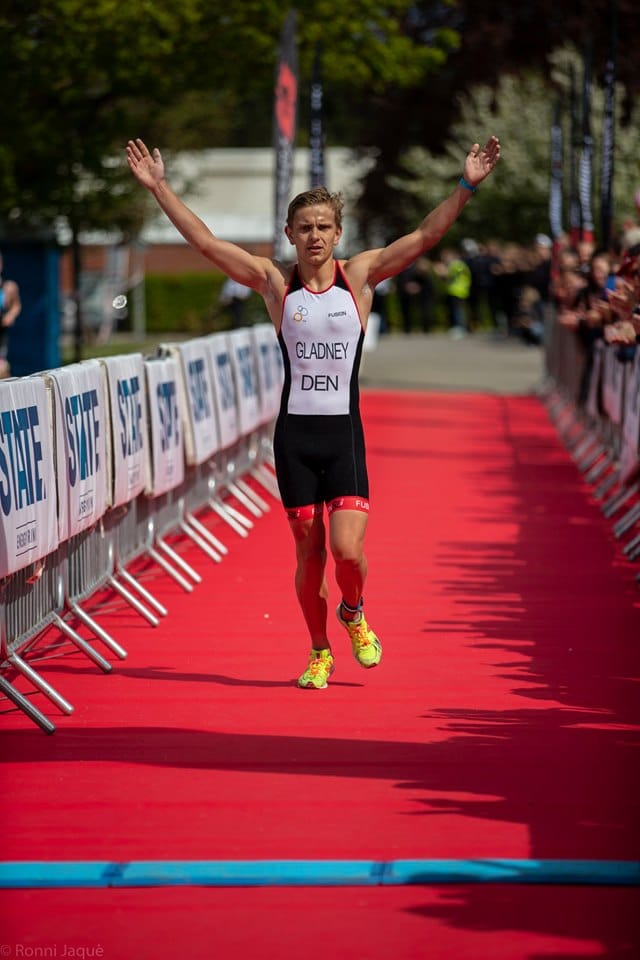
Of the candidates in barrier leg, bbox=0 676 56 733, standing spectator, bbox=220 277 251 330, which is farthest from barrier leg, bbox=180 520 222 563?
standing spectator, bbox=220 277 251 330

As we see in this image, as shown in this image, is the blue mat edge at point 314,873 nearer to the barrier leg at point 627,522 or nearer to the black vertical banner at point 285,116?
the barrier leg at point 627,522

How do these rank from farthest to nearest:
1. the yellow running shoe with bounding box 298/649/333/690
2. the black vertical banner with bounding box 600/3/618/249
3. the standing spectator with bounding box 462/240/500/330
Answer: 1. the standing spectator with bounding box 462/240/500/330
2. the black vertical banner with bounding box 600/3/618/249
3. the yellow running shoe with bounding box 298/649/333/690

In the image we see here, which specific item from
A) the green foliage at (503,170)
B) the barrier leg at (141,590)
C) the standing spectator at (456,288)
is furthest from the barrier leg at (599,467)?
the green foliage at (503,170)

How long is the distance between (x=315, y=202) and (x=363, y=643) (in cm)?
200

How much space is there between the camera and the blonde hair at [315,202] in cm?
825

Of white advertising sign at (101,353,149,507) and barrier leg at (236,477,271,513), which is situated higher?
white advertising sign at (101,353,149,507)

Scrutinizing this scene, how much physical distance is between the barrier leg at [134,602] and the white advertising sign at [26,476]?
1805 millimetres

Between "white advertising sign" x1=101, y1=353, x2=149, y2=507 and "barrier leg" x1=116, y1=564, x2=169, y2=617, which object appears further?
"barrier leg" x1=116, y1=564, x2=169, y2=617

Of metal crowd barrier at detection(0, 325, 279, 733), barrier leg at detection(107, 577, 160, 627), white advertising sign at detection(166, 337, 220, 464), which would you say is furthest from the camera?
white advertising sign at detection(166, 337, 220, 464)

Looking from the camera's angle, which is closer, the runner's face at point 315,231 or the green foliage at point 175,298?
the runner's face at point 315,231

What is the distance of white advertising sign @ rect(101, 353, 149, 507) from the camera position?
10.1 meters

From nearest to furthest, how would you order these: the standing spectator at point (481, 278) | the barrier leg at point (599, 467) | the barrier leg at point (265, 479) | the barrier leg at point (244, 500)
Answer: the barrier leg at point (244, 500), the barrier leg at point (265, 479), the barrier leg at point (599, 467), the standing spectator at point (481, 278)

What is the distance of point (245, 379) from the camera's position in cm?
1602

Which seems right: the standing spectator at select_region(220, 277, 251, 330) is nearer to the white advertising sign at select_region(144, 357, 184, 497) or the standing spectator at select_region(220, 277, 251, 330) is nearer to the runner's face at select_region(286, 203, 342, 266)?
the white advertising sign at select_region(144, 357, 184, 497)
